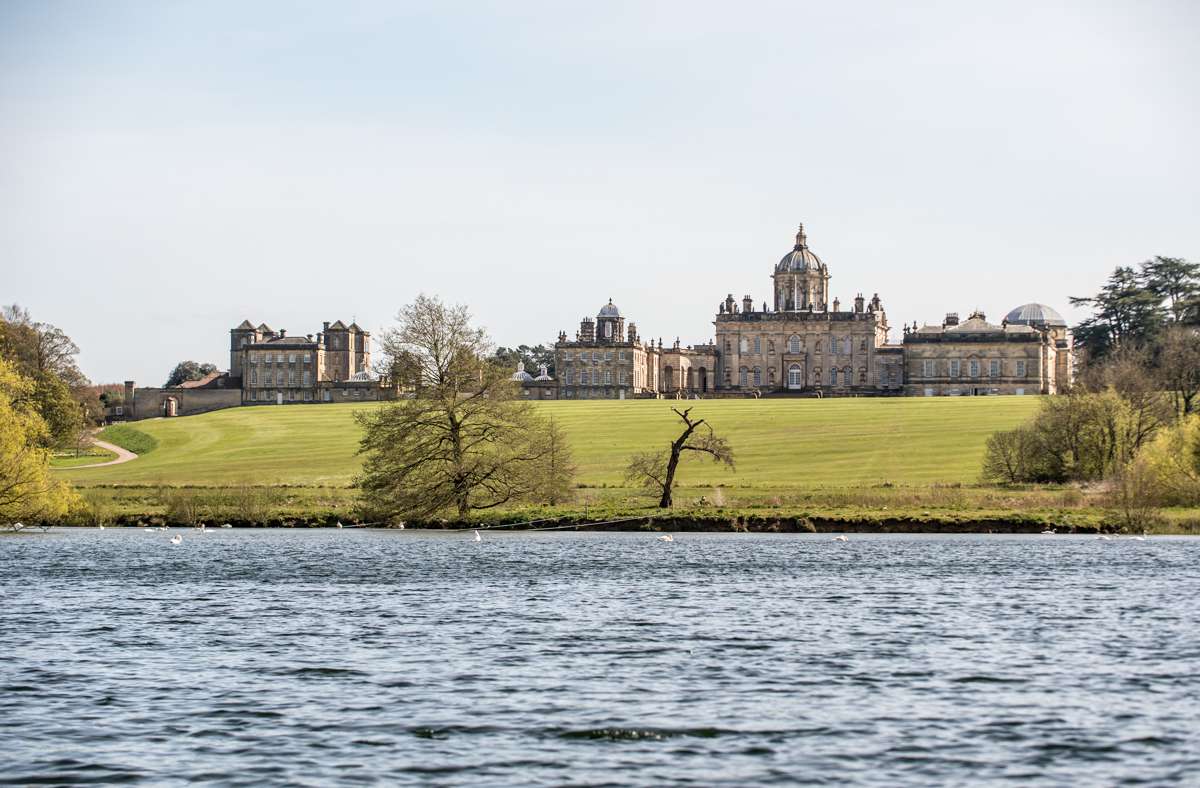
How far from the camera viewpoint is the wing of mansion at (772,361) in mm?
133000

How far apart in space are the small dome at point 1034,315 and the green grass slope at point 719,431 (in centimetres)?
4597

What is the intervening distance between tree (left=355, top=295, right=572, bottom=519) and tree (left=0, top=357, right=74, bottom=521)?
8.79 metres

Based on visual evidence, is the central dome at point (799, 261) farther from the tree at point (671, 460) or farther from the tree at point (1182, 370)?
the tree at point (671, 460)

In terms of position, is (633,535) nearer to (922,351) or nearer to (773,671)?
(773,671)

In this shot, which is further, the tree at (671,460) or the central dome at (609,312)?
the central dome at (609,312)

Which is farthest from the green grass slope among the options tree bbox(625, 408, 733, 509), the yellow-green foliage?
the yellow-green foliage

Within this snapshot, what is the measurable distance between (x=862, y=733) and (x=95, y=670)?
10035 millimetres

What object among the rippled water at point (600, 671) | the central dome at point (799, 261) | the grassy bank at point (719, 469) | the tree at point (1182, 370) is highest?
the central dome at point (799, 261)

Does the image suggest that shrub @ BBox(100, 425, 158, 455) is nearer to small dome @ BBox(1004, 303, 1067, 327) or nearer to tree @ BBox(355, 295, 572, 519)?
tree @ BBox(355, 295, 572, 519)

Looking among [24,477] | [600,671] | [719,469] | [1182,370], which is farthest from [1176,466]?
[24,477]

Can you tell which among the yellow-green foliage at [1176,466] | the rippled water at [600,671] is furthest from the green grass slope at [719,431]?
the rippled water at [600,671]

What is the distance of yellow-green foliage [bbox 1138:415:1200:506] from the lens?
4569 cm

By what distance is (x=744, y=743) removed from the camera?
1560cm

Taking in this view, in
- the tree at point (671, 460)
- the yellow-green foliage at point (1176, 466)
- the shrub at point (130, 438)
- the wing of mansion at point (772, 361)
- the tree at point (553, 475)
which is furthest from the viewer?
the wing of mansion at point (772, 361)
